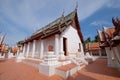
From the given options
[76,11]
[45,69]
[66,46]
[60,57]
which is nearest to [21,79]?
[45,69]

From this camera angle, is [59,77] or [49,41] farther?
[49,41]

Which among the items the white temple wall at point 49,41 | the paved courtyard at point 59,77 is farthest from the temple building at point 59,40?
the paved courtyard at point 59,77

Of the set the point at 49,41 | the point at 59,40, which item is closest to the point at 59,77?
the point at 59,40

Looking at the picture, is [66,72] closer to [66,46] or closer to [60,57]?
[60,57]

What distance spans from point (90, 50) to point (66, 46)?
710 inches

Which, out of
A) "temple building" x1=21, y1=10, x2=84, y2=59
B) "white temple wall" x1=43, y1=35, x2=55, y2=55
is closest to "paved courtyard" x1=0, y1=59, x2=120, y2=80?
"temple building" x1=21, y1=10, x2=84, y2=59

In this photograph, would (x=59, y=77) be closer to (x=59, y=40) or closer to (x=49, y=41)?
(x=59, y=40)

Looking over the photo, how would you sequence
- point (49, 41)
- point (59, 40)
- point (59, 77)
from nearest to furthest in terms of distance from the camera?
point (59, 77), point (59, 40), point (49, 41)

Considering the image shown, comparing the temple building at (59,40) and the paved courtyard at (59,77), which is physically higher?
the temple building at (59,40)

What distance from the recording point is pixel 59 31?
28.5 ft

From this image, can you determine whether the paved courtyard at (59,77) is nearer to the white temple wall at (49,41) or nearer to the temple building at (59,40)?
the temple building at (59,40)

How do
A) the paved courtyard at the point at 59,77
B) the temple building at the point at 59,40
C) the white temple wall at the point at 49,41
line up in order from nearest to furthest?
the paved courtyard at the point at 59,77
the temple building at the point at 59,40
the white temple wall at the point at 49,41

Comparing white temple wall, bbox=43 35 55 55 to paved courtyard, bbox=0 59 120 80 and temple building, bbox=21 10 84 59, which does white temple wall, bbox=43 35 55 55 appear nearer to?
temple building, bbox=21 10 84 59

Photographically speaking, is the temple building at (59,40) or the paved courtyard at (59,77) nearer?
the paved courtyard at (59,77)
